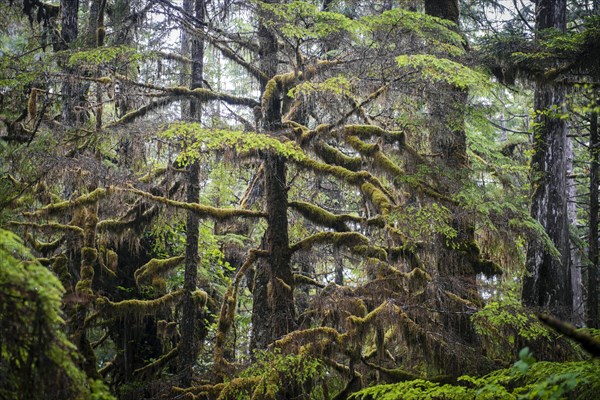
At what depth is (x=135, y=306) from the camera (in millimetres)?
9898

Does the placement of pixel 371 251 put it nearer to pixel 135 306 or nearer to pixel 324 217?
pixel 324 217

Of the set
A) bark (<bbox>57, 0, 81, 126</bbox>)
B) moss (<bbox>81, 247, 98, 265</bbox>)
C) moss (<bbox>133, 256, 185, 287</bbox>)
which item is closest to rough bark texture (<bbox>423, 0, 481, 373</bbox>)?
moss (<bbox>133, 256, 185, 287</bbox>)

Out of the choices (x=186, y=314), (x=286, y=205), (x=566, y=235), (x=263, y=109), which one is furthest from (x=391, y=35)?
(x=186, y=314)

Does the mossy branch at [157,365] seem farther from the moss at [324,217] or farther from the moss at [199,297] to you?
the moss at [324,217]

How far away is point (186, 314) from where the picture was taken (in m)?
10.3

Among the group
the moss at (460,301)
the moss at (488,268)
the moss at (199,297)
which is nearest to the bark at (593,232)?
the moss at (488,268)

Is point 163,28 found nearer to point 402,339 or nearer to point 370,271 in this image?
point 370,271

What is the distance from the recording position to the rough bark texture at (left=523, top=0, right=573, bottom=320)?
387 inches

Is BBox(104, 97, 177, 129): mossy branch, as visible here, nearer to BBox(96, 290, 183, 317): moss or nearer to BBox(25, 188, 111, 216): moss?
BBox(25, 188, 111, 216): moss

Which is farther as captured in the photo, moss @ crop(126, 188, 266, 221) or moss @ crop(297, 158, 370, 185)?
moss @ crop(297, 158, 370, 185)

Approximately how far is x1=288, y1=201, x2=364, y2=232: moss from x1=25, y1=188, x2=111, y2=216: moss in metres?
3.55

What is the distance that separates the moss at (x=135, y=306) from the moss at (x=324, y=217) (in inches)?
116

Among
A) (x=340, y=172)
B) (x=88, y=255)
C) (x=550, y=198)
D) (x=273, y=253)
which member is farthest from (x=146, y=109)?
(x=550, y=198)

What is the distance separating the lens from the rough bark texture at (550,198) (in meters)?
9.84
